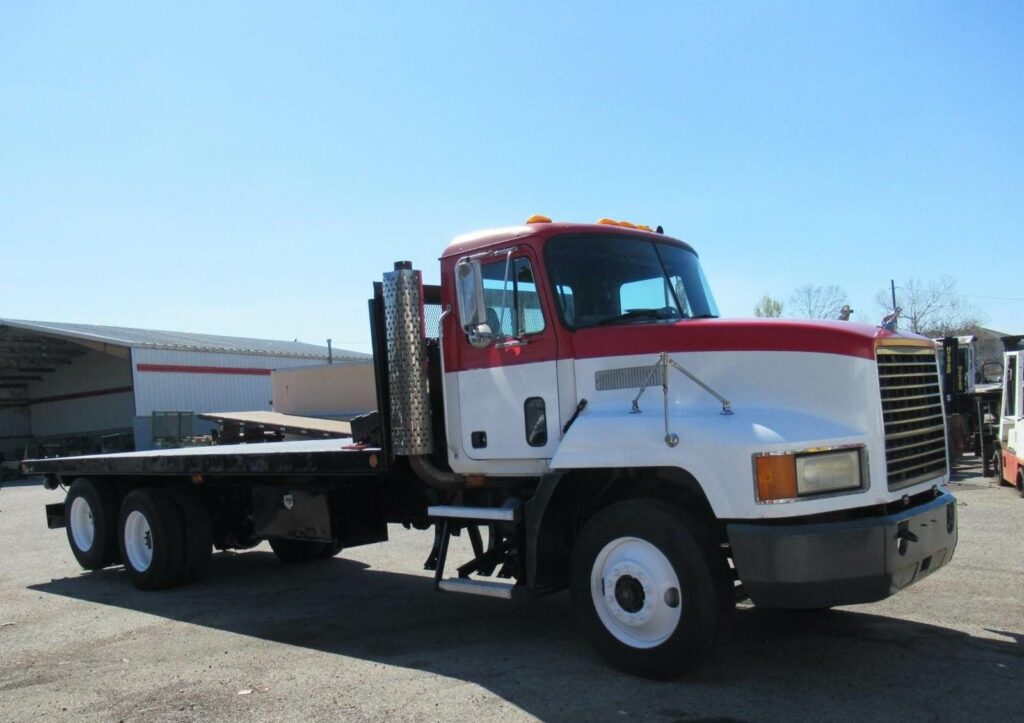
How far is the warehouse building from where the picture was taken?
36594 millimetres

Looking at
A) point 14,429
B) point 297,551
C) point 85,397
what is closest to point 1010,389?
point 297,551

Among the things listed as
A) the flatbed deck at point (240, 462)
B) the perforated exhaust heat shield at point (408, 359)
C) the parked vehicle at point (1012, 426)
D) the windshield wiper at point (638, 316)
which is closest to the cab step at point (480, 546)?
the perforated exhaust heat shield at point (408, 359)

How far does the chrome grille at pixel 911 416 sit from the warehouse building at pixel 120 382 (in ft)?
93.7

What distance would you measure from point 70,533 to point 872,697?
9.28 meters

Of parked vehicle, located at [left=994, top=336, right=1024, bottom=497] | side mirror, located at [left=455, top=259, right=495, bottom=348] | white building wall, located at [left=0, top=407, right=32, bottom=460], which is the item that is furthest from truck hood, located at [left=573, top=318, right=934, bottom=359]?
white building wall, located at [left=0, top=407, right=32, bottom=460]

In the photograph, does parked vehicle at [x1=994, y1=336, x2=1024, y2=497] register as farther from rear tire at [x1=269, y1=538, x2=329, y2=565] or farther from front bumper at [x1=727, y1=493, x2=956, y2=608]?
rear tire at [x1=269, y1=538, x2=329, y2=565]

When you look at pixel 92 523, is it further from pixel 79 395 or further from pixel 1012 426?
pixel 79 395

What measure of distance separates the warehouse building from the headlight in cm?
2931

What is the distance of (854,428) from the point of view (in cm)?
498

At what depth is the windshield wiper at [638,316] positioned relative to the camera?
5969 millimetres

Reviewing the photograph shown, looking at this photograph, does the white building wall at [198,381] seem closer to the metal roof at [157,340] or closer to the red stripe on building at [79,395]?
the metal roof at [157,340]

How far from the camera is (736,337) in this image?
530 centimetres

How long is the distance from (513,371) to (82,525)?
22.8 ft

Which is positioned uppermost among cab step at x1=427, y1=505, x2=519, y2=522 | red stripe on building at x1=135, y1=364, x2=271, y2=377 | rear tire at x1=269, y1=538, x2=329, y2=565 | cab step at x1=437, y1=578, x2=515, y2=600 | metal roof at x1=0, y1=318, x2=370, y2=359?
metal roof at x1=0, y1=318, x2=370, y2=359
